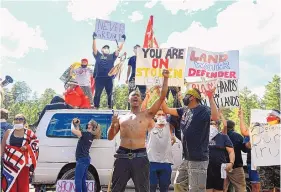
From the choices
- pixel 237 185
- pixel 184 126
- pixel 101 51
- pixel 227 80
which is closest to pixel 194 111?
pixel 184 126

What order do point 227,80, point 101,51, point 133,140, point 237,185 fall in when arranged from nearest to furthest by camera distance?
point 133,140 < point 237,185 < point 227,80 < point 101,51

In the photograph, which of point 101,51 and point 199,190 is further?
point 101,51

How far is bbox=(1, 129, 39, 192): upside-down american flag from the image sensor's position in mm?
6383

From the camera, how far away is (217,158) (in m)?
7.14

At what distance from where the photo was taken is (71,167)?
8258 millimetres

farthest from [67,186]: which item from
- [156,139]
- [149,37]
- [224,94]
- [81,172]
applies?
[149,37]

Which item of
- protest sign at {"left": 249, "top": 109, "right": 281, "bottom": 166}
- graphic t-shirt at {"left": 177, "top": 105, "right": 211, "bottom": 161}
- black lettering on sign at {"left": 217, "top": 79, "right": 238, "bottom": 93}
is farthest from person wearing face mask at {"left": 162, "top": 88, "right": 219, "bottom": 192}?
black lettering on sign at {"left": 217, "top": 79, "right": 238, "bottom": 93}

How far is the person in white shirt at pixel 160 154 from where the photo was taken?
276 inches

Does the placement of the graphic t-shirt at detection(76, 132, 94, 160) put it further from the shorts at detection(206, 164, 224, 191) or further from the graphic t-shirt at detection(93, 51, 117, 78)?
the graphic t-shirt at detection(93, 51, 117, 78)

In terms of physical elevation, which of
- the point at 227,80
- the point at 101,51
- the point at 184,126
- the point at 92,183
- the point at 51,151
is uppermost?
the point at 101,51

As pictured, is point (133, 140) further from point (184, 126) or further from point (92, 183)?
point (92, 183)

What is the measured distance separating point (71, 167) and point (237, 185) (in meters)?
3.47

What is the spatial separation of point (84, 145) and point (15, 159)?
1.56m

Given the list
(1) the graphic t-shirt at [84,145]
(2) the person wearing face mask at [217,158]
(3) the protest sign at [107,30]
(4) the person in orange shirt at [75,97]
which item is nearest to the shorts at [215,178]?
(2) the person wearing face mask at [217,158]
